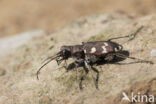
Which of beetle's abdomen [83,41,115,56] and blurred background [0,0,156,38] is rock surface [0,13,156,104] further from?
blurred background [0,0,156,38]

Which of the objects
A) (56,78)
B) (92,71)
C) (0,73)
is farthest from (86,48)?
(0,73)

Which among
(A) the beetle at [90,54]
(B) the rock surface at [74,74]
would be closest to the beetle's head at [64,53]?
(A) the beetle at [90,54]

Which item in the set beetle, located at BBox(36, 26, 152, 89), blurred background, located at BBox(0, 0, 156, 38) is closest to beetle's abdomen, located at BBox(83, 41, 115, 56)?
beetle, located at BBox(36, 26, 152, 89)

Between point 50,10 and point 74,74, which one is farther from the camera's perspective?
point 50,10

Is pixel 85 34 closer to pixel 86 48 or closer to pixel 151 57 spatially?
pixel 86 48

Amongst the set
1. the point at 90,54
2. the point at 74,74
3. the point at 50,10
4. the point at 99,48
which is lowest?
the point at 74,74

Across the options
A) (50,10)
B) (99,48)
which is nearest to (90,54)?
(99,48)

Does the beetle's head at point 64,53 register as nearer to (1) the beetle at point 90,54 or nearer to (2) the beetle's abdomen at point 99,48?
(1) the beetle at point 90,54

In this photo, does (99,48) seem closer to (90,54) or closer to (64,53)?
(90,54)
